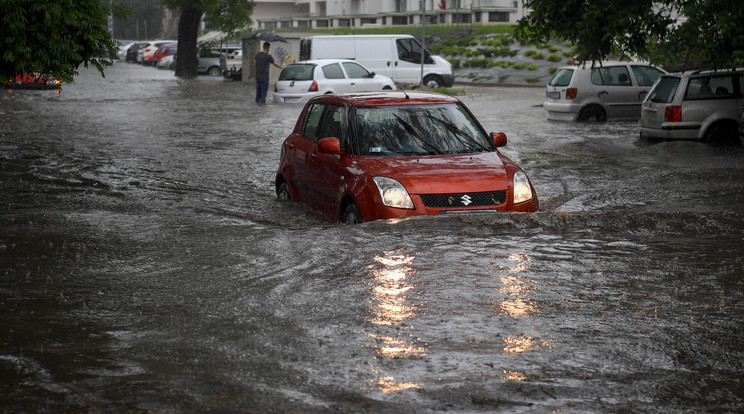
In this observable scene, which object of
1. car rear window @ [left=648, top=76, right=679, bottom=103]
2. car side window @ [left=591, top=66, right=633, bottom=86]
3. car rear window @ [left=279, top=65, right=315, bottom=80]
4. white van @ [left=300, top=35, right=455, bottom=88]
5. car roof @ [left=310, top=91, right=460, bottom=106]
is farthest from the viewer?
white van @ [left=300, top=35, right=455, bottom=88]

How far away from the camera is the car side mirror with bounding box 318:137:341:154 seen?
9.30 meters

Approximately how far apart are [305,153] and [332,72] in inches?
731

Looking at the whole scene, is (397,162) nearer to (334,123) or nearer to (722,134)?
(334,123)

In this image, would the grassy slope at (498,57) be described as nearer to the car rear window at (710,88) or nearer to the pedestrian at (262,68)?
the pedestrian at (262,68)

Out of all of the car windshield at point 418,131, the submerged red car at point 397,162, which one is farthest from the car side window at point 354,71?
the car windshield at point 418,131

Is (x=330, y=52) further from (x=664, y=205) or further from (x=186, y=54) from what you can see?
(x=664, y=205)

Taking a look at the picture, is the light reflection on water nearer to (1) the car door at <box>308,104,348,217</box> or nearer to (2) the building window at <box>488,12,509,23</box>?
(1) the car door at <box>308,104,348,217</box>

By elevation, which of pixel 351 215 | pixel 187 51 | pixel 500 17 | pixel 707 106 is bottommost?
pixel 351 215

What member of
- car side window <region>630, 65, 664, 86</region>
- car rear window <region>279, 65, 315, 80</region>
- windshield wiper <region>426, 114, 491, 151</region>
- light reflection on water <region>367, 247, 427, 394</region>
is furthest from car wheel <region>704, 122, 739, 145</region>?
car rear window <region>279, 65, 315, 80</region>

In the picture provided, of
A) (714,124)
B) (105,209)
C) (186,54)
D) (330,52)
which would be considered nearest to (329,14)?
(186,54)

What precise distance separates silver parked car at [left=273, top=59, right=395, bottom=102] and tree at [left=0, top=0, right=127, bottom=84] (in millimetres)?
15598

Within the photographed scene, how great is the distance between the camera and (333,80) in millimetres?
28453

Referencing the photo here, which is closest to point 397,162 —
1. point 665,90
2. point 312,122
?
point 312,122

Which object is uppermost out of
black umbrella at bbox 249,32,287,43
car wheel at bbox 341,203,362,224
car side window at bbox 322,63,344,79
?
black umbrella at bbox 249,32,287,43
